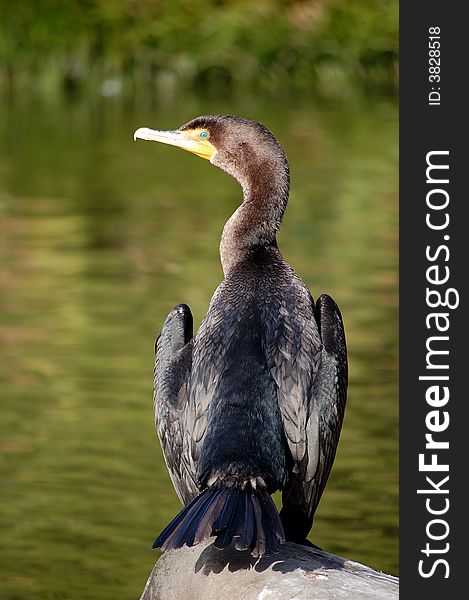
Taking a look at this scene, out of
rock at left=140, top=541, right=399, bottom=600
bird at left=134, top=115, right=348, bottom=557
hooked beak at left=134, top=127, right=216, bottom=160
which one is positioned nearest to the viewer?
bird at left=134, top=115, right=348, bottom=557

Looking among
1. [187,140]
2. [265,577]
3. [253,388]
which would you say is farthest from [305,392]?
[187,140]

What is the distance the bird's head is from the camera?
23.0ft

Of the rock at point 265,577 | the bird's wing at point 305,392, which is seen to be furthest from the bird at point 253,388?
the rock at point 265,577

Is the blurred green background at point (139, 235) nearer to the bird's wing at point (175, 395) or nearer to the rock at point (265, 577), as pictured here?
the bird's wing at point (175, 395)

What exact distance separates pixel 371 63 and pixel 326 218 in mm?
16078

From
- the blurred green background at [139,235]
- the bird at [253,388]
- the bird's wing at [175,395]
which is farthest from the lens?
the blurred green background at [139,235]

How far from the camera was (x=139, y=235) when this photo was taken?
19766 millimetres

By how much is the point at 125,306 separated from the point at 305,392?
9.43m

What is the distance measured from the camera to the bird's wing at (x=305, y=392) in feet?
20.9

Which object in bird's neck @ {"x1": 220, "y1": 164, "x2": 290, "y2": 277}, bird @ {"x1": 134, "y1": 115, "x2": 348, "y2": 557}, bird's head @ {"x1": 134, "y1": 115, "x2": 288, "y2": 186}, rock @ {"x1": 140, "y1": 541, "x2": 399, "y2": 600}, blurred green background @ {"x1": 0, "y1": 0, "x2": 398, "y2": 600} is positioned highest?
blurred green background @ {"x1": 0, "y1": 0, "x2": 398, "y2": 600}

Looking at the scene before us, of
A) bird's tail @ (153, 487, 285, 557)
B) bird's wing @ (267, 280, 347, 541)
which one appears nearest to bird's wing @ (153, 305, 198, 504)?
bird's wing @ (267, 280, 347, 541)

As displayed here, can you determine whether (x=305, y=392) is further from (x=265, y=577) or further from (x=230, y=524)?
(x=230, y=524)

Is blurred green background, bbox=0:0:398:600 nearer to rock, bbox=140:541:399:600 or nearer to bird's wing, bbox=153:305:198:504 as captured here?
bird's wing, bbox=153:305:198:504

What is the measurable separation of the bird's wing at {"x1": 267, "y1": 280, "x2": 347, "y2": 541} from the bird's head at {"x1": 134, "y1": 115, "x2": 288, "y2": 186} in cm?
62
